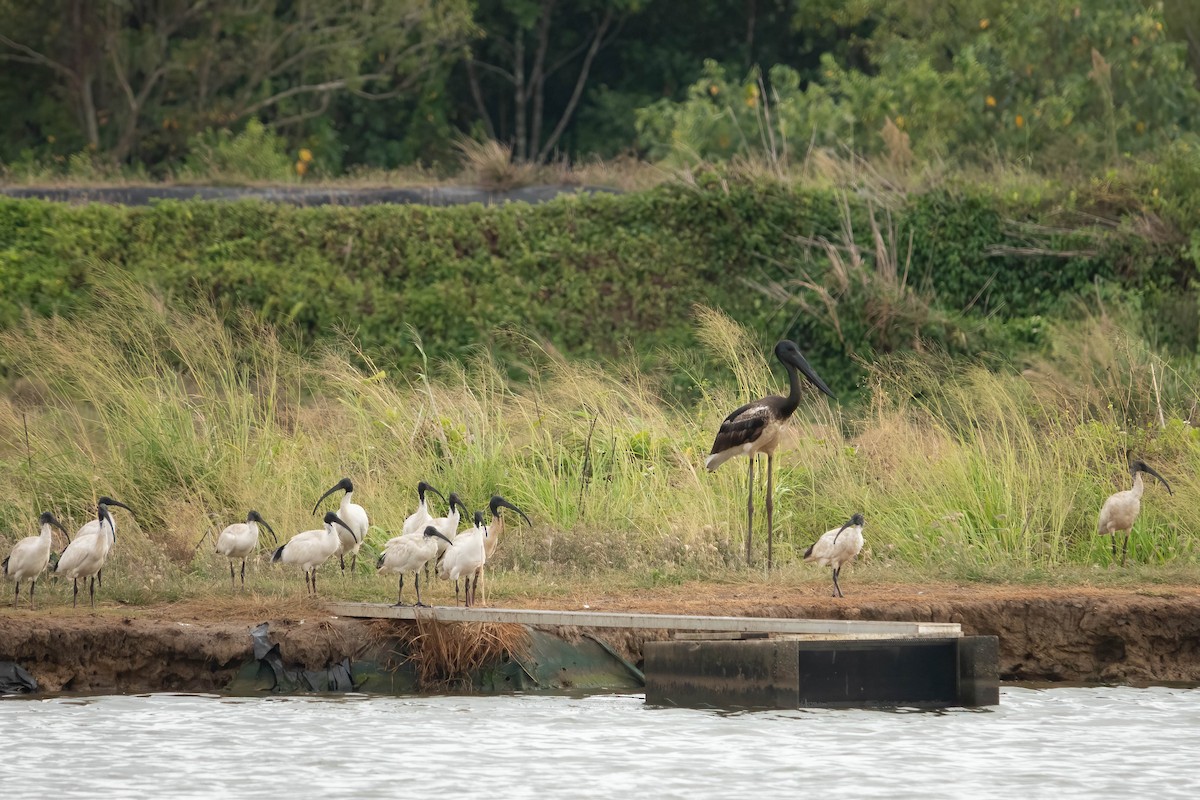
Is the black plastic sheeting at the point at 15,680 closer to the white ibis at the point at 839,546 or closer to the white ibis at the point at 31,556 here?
the white ibis at the point at 31,556

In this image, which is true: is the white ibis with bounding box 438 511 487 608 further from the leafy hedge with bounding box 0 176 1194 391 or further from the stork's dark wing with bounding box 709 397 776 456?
the leafy hedge with bounding box 0 176 1194 391

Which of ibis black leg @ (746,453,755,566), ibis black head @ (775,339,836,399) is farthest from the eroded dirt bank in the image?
ibis black head @ (775,339,836,399)

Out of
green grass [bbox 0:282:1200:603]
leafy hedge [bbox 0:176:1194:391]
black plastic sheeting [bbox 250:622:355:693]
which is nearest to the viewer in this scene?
black plastic sheeting [bbox 250:622:355:693]

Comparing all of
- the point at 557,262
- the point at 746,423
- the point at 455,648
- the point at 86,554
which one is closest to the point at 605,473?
the point at 746,423

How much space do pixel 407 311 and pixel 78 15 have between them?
12433 millimetres

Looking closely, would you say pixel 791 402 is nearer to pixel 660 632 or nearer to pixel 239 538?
pixel 660 632

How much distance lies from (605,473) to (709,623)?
4.55 m

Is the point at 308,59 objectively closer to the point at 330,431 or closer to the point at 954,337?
the point at 954,337

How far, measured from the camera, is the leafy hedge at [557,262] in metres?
22.2

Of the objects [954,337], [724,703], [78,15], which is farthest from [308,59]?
[724,703]

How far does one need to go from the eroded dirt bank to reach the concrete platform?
32.7 inches

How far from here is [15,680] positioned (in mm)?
11047

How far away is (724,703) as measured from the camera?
1059cm

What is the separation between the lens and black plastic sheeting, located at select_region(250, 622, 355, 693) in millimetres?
11125
